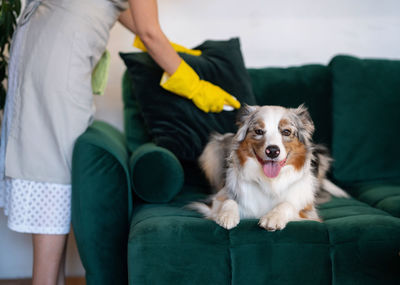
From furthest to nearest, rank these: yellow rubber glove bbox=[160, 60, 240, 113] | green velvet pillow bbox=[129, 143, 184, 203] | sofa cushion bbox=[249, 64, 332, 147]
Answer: sofa cushion bbox=[249, 64, 332, 147], yellow rubber glove bbox=[160, 60, 240, 113], green velvet pillow bbox=[129, 143, 184, 203]

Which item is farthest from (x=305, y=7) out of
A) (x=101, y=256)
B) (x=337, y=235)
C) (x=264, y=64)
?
(x=101, y=256)

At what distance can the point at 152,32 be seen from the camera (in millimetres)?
2010

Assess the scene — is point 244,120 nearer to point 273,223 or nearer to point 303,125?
point 303,125

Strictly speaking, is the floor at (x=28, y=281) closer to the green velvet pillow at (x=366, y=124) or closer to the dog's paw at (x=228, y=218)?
the dog's paw at (x=228, y=218)

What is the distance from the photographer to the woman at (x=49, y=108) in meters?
1.87

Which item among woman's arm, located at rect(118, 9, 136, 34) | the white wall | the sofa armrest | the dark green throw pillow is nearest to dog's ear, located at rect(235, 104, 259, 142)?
the dark green throw pillow

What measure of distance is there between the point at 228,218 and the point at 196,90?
0.90 metres

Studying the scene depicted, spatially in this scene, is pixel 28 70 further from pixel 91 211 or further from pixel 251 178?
pixel 251 178

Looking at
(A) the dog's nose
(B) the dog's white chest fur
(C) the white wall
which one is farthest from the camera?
A: (C) the white wall

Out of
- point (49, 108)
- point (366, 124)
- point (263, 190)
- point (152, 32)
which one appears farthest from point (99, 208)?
point (366, 124)

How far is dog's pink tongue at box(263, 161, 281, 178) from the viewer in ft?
5.75

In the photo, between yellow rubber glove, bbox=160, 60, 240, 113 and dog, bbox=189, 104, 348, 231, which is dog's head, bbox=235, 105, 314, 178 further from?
yellow rubber glove, bbox=160, 60, 240, 113

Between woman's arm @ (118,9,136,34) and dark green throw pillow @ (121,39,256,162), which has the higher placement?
woman's arm @ (118,9,136,34)

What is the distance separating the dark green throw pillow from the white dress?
50 centimetres
